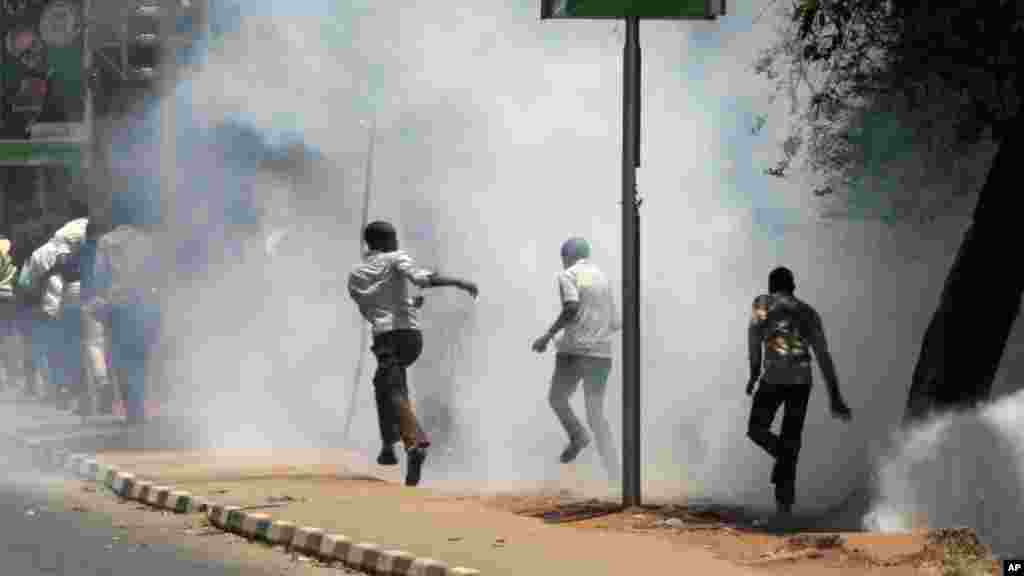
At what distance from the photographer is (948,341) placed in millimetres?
12953

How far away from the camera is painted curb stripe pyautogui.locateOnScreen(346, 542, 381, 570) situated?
11.0 meters

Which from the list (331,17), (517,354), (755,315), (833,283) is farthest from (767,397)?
(331,17)

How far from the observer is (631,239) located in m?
13.0

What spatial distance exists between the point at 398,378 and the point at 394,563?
3837 mm

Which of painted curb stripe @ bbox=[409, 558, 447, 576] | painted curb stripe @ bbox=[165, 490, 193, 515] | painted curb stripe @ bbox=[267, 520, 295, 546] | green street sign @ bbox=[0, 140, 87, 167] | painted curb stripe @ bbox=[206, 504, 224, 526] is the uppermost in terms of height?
green street sign @ bbox=[0, 140, 87, 167]

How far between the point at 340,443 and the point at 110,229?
3.40m

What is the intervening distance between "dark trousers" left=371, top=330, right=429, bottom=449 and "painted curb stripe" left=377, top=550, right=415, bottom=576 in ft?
11.5

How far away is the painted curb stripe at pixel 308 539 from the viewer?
11773mm

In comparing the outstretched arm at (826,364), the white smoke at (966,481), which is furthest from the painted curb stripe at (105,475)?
the white smoke at (966,481)

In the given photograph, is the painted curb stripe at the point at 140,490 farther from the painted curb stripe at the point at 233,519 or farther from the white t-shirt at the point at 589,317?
the white t-shirt at the point at 589,317

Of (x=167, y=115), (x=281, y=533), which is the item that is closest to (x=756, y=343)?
(x=281, y=533)

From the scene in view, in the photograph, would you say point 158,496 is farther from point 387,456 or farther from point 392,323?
point 392,323

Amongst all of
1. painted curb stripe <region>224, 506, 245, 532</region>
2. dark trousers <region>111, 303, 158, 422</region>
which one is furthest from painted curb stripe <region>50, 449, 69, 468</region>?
painted curb stripe <region>224, 506, 245, 532</region>

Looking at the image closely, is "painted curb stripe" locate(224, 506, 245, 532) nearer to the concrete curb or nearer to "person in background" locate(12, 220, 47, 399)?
the concrete curb
